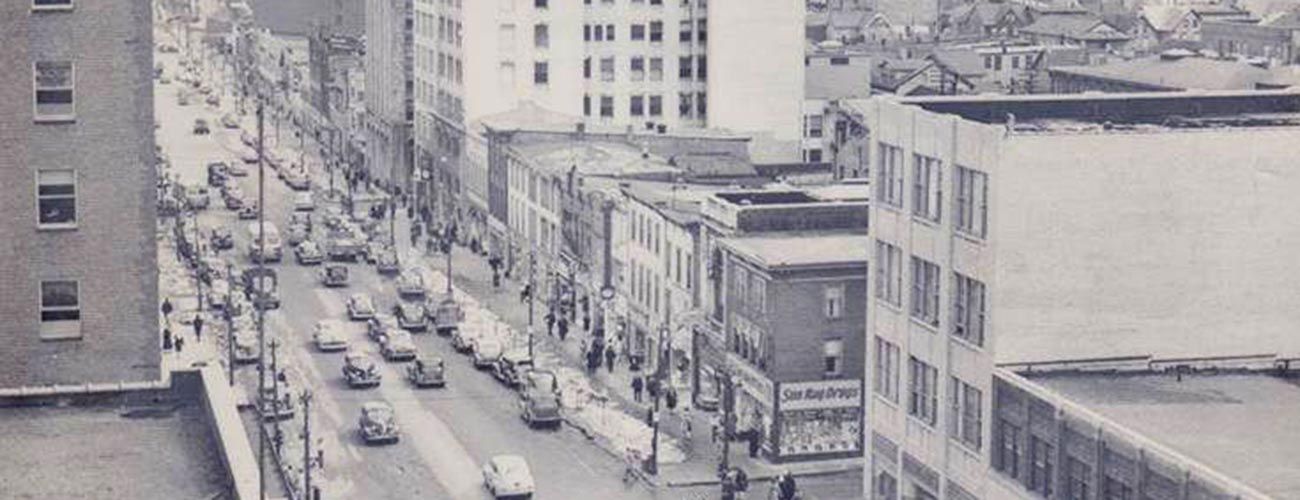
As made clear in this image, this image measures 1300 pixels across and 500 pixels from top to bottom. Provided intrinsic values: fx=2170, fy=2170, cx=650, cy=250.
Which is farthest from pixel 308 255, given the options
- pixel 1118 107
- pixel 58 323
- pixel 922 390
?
pixel 58 323

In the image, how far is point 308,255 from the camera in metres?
132

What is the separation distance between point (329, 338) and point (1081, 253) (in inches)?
1980

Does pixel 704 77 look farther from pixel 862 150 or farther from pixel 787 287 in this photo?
pixel 787 287

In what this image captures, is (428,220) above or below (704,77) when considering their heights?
below

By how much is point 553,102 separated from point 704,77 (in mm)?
10394

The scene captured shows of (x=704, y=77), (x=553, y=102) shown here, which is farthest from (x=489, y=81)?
(x=704, y=77)

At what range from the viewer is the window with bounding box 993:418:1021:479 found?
58.0m

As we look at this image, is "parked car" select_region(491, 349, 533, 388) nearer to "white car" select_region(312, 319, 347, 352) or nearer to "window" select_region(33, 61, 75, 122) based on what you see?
"white car" select_region(312, 319, 347, 352)

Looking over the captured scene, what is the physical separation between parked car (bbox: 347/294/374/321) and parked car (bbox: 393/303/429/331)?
4.72ft

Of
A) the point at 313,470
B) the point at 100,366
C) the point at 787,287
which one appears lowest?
the point at 313,470

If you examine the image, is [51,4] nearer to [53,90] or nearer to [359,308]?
[53,90]

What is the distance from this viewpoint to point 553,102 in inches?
5635

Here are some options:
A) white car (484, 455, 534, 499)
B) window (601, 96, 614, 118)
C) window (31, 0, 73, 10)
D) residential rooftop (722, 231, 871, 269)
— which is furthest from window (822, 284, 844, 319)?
window (601, 96, 614, 118)

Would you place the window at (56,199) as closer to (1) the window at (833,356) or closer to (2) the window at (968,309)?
(2) the window at (968,309)
